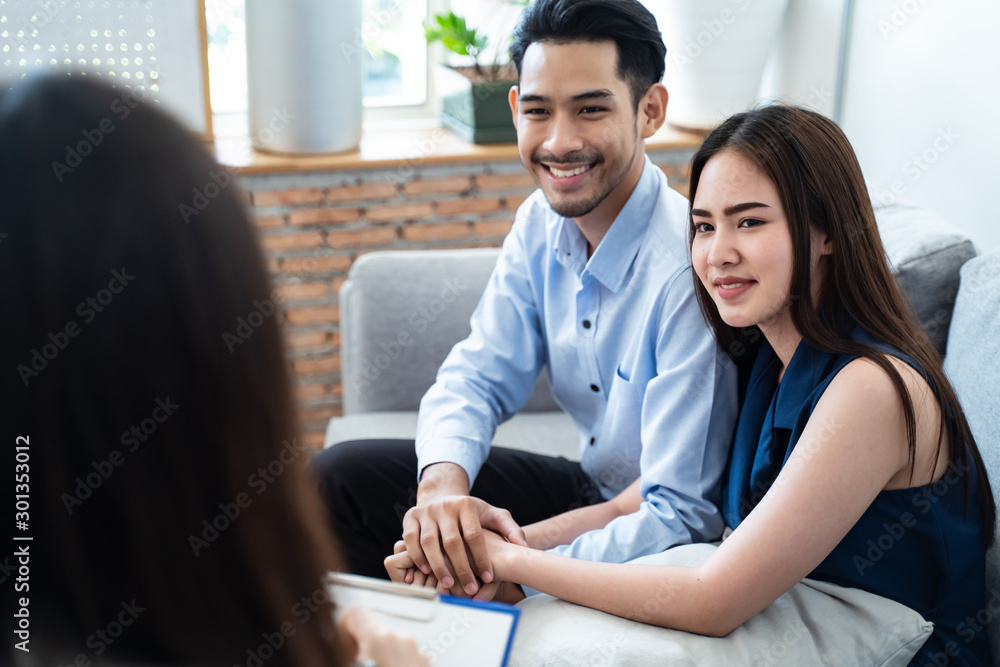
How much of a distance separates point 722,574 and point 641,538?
247mm

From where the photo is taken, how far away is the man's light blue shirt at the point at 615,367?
1277 millimetres

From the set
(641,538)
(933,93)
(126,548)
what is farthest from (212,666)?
(933,93)

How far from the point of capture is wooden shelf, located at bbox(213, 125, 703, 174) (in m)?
2.38

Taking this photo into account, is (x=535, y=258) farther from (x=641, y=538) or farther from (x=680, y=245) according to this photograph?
(x=641, y=538)

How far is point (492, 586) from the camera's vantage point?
1.22 meters

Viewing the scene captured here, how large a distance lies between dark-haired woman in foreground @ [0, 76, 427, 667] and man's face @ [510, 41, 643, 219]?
38.6 inches

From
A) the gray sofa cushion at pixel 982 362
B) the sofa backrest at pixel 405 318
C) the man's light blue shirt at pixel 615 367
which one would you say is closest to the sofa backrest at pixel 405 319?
the sofa backrest at pixel 405 318

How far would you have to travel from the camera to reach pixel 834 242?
1130mm

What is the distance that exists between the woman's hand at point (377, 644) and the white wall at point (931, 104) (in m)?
1.33

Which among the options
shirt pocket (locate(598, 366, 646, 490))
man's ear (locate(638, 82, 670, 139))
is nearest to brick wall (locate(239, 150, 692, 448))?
man's ear (locate(638, 82, 670, 139))

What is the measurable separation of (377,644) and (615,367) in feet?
2.65

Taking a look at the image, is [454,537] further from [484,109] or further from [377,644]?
[484,109]

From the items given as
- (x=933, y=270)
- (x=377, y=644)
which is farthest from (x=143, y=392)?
(x=933, y=270)

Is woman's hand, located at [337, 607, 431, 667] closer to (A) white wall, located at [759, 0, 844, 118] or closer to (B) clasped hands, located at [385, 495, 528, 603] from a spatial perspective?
(B) clasped hands, located at [385, 495, 528, 603]
